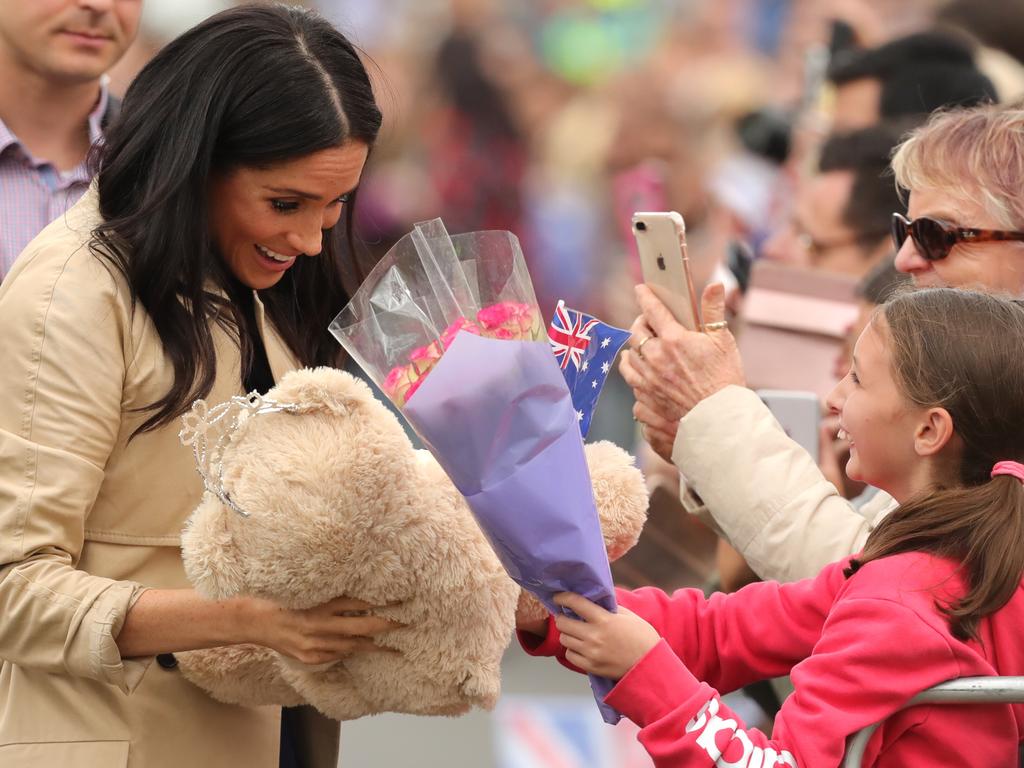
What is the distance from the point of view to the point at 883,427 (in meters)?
2.12

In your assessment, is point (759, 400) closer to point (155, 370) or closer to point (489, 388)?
point (489, 388)

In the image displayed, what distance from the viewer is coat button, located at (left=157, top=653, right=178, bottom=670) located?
209 cm

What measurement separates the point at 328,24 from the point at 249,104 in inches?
10.2

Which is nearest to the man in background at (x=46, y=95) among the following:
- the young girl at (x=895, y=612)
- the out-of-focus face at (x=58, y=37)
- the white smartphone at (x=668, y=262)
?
the out-of-focus face at (x=58, y=37)

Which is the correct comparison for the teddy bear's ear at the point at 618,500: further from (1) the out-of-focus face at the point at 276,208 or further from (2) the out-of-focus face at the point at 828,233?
(2) the out-of-focus face at the point at 828,233

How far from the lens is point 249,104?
2.16 m

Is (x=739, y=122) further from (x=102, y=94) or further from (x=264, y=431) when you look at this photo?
(x=264, y=431)

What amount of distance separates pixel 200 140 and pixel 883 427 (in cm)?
111

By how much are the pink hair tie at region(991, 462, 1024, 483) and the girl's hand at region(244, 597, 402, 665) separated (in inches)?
34.6

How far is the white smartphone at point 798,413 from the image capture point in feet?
10.1

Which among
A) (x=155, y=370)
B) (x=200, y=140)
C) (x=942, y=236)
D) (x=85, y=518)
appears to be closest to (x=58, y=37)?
(x=200, y=140)

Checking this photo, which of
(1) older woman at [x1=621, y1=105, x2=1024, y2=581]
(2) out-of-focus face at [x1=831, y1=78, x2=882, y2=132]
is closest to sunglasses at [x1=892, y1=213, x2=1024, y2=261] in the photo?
(1) older woman at [x1=621, y1=105, x2=1024, y2=581]

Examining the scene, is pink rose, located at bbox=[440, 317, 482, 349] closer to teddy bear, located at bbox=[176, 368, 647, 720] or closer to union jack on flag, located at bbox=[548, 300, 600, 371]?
teddy bear, located at bbox=[176, 368, 647, 720]

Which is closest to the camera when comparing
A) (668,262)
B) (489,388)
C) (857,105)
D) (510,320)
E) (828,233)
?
(489,388)
